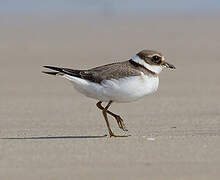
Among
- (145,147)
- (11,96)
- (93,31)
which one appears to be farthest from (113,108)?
(93,31)

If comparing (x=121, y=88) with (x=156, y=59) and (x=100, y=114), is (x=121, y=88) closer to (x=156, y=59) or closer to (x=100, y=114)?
(x=156, y=59)

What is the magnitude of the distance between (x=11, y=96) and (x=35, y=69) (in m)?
3.99

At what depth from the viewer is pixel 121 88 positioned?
8.99m

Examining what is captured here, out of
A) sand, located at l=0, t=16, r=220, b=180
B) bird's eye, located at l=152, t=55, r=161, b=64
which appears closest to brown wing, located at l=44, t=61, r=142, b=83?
bird's eye, located at l=152, t=55, r=161, b=64

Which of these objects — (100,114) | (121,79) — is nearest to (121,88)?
(121,79)

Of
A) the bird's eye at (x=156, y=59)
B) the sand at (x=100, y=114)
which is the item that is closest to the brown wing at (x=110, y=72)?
the bird's eye at (x=156, y=59)

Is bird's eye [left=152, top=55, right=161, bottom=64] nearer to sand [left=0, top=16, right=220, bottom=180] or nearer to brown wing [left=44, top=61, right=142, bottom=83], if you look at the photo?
brown wing [left=44, top=61, right=142, bottom=83]

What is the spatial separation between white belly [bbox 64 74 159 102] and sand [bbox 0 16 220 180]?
1.49 ft

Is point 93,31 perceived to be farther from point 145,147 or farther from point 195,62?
A: point 145,147

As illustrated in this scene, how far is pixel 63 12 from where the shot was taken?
32.9 m

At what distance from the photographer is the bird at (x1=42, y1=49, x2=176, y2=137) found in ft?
29.6

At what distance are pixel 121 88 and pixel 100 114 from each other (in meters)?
3.09

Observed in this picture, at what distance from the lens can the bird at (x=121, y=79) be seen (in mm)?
9016

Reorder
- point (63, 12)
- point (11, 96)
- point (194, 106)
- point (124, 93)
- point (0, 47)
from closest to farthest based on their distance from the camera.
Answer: point (124, 93)
point (194, 106)
point (11, 96)
point (0, 47)
point (63, 12)
